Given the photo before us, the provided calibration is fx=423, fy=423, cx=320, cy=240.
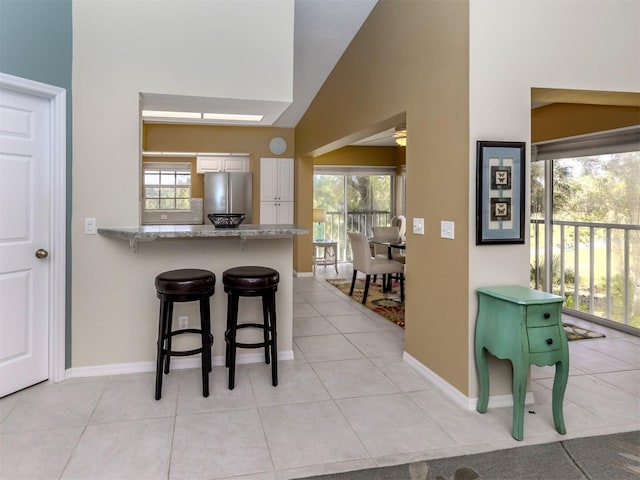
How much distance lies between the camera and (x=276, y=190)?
24.3ft

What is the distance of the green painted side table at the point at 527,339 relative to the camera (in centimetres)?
229

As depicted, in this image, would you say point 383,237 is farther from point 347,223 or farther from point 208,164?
point 208,164

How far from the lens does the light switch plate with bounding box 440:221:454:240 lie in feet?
9.37

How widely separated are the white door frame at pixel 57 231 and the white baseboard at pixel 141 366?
0.40 ft

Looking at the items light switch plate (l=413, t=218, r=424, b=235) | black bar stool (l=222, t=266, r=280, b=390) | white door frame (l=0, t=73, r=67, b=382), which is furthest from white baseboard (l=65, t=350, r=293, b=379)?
light switch plate (l=413, t=218, r=424, b=235)

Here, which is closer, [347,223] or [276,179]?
[276,179]

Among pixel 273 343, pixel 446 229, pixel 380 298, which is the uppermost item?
pixel 446 229

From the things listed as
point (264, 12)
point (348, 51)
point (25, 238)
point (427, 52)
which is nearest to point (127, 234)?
point (25, 238)

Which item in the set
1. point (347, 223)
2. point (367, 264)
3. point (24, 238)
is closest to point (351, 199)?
point (347, 223)

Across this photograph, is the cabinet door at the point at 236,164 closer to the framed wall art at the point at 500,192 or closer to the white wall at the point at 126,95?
the white wall at the point at 126,95

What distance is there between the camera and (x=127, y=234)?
2.78 metres

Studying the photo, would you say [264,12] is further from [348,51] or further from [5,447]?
[5,447]

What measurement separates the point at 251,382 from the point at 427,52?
2.76m

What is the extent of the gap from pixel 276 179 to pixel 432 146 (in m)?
4.63
